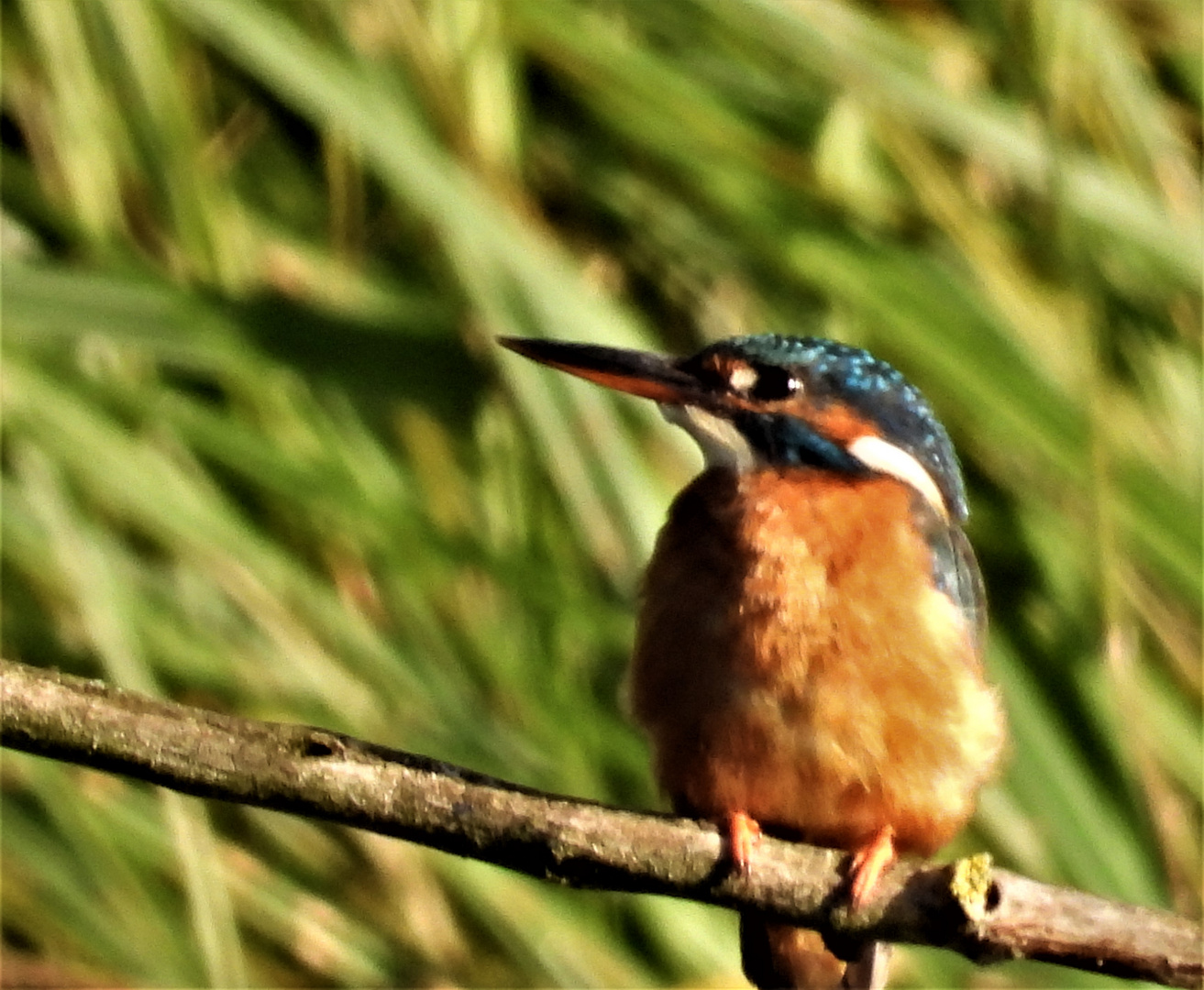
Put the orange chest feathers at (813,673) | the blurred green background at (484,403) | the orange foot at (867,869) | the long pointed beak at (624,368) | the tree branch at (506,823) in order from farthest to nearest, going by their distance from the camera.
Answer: the blurred green background at (484,403), the long pointed beak at (624,368), the orange chest feathers at (813,673), the orange foot at (867,869), the tree branch at (506,823)

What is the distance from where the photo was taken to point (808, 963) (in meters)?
2.22

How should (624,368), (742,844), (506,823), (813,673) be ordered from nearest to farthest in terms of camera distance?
(506,823)
(742,844)
(813,673)
(624,368)

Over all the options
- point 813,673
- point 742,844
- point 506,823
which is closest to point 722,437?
point 813,673

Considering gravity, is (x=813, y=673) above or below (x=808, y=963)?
above

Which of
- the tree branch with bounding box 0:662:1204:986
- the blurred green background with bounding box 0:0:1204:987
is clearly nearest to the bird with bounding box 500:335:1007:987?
the tree branch with bounding box 0:662:1204:986

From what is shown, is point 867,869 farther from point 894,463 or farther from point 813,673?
point 894,463

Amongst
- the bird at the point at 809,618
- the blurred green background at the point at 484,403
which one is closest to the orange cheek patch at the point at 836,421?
the bird at the point at 809,618

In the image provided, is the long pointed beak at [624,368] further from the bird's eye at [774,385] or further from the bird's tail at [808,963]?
the bird's tail at [808,963]

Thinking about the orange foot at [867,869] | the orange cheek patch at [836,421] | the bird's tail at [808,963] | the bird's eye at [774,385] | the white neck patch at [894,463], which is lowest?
the orange foot at [867,869]

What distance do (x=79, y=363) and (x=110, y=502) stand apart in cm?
24

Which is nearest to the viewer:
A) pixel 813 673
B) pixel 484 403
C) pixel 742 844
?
pixel 742 844

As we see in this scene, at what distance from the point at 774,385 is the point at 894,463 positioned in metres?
0.18

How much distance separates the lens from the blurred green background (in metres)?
2.73

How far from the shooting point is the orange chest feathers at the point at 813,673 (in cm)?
195
